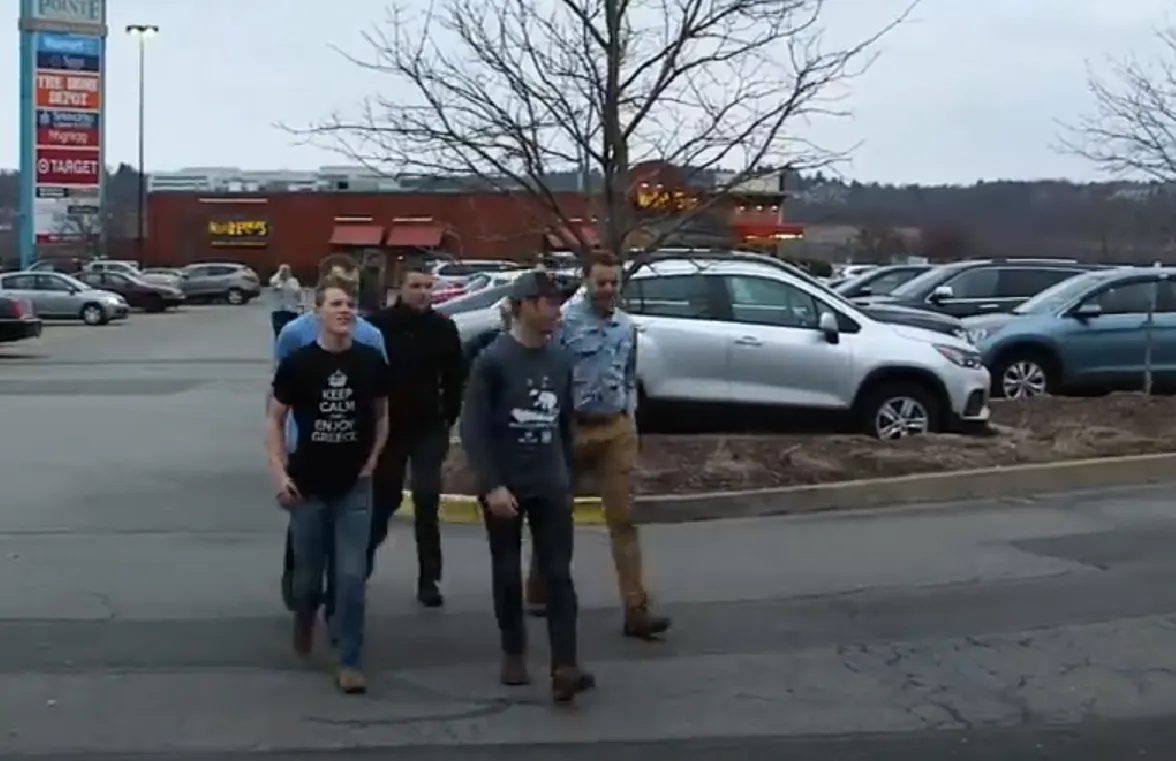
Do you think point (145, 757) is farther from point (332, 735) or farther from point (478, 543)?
point (478, 543)

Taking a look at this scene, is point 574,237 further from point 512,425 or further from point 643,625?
point 512,425

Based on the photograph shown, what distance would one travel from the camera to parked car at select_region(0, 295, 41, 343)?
30172 mm

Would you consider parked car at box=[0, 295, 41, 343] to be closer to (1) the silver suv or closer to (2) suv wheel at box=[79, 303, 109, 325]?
(2) suv wheel at box=[79, 303, 109, 325]

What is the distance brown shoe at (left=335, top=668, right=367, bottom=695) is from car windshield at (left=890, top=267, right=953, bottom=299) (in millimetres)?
17774

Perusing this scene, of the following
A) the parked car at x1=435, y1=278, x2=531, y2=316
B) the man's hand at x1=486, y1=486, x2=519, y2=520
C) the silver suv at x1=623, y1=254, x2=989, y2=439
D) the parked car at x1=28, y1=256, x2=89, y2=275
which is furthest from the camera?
the parked car at x1=28, y1=256, x2=89, y2=275

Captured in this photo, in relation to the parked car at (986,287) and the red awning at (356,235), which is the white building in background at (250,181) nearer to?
the red awning at (356,235)

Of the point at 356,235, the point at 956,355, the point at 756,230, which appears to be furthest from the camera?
the point at 356,235

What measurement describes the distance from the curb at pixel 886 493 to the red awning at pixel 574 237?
2067mm

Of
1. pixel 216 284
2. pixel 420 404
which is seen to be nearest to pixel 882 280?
pixel 420 404

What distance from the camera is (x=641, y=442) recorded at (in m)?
13.2

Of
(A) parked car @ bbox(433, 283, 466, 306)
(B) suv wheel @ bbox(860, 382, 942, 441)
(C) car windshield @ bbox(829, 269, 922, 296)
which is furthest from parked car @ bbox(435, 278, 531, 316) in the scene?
(C) car windshield @ bbox(829, 269, 922, 296)

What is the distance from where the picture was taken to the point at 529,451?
274 inches

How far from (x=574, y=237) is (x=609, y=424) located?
182 inches

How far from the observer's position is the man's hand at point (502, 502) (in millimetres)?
6855
